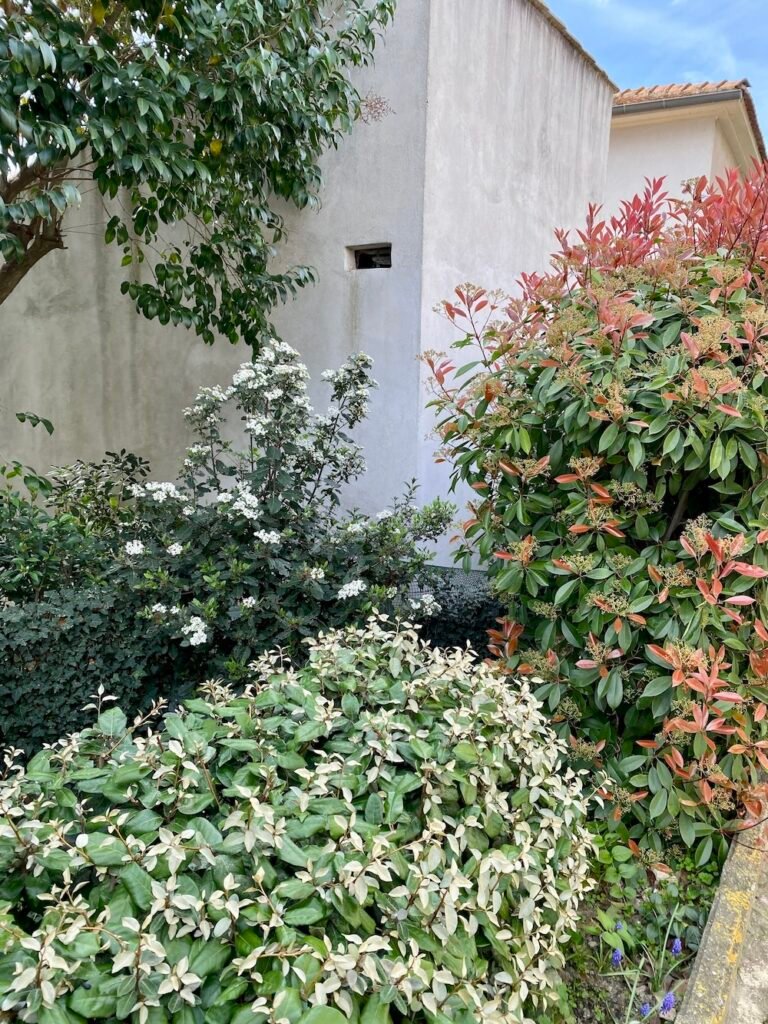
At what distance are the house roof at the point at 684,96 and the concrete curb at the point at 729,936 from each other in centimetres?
841

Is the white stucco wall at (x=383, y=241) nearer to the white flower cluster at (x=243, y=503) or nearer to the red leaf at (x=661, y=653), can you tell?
the white flower cluster at (x=243, y=503)

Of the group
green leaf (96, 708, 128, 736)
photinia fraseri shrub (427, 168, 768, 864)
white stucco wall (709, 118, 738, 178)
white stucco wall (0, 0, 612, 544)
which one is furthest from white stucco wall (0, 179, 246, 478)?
white stucco wall (709, 118, 738, 178)

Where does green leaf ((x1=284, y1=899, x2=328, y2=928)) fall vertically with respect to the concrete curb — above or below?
above

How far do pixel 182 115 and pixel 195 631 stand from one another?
2849mm

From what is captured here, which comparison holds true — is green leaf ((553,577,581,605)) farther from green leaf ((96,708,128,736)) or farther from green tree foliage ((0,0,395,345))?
green tree foliage ((0,0,395,345))

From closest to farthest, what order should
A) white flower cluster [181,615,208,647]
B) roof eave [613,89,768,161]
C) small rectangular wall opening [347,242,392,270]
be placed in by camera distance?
white flower cluster [181,615,208,647] < small rectangular wall opening [347,242,392,270] < roof eave [613,89,768,161]

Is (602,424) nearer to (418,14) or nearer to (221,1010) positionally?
(221,1010)

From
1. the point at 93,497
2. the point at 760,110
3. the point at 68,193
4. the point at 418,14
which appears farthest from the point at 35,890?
the point at 760,110

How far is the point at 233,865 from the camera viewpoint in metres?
1.25

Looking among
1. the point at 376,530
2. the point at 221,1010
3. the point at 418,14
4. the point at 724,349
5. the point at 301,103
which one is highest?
the point at 418,14

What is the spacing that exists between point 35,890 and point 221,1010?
1.44 ft

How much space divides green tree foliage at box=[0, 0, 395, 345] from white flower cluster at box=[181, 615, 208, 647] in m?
1.99

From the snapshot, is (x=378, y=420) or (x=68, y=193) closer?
(x=68, y=193)

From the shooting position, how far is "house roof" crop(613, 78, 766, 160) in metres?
7.64
